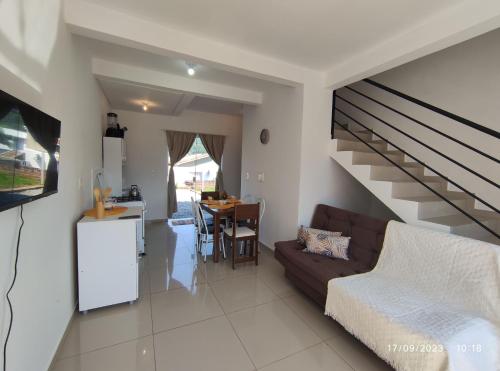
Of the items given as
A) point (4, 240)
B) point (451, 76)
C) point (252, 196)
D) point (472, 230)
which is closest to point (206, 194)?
point (252, 196)

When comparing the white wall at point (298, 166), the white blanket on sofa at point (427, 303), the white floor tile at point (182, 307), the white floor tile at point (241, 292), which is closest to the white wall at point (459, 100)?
the white wall at point (298, 166)

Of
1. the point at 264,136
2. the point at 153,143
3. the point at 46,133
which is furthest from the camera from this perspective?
the point at 153,143

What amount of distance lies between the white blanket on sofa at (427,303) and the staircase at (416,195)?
1.37ft

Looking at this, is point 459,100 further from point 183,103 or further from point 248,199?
point 183,103

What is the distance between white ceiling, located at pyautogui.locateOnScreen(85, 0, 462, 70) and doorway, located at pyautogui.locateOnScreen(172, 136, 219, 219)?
11.9 ft

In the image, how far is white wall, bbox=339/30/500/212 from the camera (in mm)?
2475

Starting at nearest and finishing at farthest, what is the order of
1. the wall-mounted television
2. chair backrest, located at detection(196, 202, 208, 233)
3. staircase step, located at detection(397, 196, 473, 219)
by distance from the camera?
the wall-mounted television
staircase step, located at detection(397, 196, 473, 219)
chair backrest, located at detection(196, 202, 208, 233)

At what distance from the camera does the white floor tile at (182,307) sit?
1.99 metres

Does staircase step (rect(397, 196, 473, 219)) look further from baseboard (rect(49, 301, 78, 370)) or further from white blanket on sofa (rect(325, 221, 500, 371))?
baseboard (rect(49, 301, 78, 370))

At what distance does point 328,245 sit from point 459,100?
2320mm

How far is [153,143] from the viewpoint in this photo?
5.21m

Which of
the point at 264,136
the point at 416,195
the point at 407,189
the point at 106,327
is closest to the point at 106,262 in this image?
the point at 106,327

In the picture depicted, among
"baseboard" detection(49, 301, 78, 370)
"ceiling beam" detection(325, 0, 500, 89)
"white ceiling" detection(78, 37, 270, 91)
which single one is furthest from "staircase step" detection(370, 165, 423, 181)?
"baseboard" detection(49, 301, 78, 370)

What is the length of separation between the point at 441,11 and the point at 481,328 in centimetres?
222
